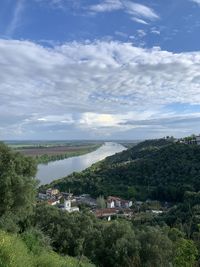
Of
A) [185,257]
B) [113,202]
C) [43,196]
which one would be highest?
[185,257]

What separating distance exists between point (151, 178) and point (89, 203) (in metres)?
11.8

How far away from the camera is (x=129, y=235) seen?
57.6 feet

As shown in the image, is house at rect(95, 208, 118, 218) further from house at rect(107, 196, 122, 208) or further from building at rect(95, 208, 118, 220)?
house at rect(107, 196, 122, 208)

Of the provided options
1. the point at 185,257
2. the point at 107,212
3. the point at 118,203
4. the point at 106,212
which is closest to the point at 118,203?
the point at 118,203

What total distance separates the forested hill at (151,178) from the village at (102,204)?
7.54 ft

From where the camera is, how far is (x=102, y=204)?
177 feet

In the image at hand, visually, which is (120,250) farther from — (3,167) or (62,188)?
(62,188)

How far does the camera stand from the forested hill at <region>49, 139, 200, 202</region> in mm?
57062

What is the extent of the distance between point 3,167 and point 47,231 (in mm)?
3564

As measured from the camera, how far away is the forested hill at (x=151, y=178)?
57062 millimetres

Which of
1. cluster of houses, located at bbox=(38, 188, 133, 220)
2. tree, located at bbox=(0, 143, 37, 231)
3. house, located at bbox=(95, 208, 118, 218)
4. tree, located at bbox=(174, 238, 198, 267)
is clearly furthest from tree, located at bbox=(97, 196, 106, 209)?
tree, located at bbox=(174, 238, 198, 267)

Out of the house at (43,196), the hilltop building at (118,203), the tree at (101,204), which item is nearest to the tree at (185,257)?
the tree at (101,204)

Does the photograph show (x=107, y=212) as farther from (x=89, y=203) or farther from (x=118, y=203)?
(x=89, y=203)

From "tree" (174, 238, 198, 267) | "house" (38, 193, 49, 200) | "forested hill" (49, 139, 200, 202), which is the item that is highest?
"tree" (174, 238, 198, 267)
